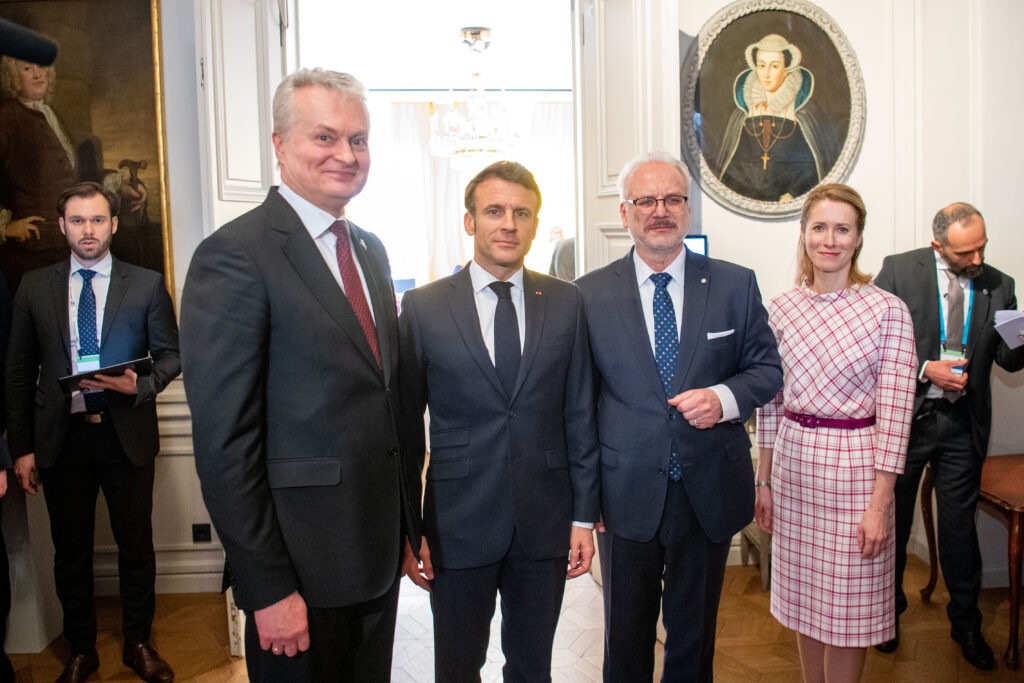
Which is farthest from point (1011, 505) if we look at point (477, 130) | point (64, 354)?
point (477, 130)

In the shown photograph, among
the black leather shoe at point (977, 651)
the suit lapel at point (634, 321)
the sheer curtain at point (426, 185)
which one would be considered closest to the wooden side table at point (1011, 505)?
the black leather shoe at point (977, 651)

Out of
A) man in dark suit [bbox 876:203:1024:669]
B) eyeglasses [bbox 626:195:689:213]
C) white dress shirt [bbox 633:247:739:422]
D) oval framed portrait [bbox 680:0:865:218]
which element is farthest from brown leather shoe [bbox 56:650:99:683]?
oval framed portrait [bbox 680:0:865:218]

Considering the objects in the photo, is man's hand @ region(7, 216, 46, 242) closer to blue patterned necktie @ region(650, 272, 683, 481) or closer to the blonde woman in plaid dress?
blue patterned necktie @ region(650, 272, 683, 481)

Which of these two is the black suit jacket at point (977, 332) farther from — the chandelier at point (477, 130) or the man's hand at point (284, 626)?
the chandelier at point (477, 130)

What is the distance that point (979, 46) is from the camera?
11.7 ft

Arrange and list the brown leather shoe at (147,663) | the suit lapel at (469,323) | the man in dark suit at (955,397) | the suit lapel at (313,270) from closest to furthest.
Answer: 1. the suit lapel at (313,270)
2. the suit lapel at (469,323)
3. the brown leather shoe at (147,663)
4. the man in dark suit at (955,397)

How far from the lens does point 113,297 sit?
3.04m

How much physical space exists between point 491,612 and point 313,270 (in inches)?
41.8

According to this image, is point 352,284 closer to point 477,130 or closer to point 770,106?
point 770,106

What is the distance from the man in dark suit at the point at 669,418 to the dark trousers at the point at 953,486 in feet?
4.98

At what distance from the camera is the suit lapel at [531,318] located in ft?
6.07

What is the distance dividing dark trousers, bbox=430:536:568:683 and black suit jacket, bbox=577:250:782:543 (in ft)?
0.94

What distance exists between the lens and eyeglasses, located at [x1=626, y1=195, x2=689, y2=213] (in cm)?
195

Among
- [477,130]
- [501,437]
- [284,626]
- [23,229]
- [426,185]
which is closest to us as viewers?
[284,626]
